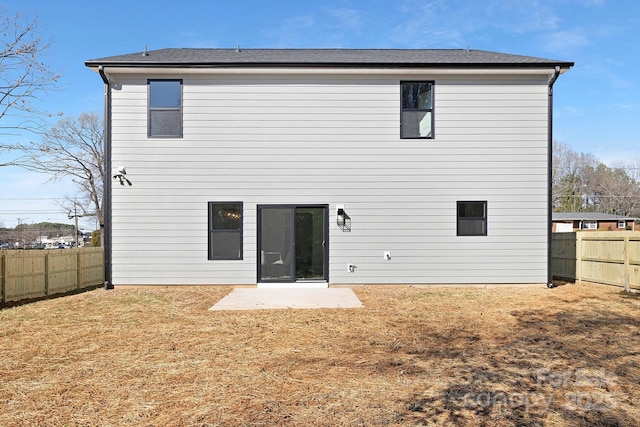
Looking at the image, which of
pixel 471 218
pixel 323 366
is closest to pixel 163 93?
pixel 323 366

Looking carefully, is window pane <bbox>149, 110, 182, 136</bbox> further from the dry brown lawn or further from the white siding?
the dry brown lawn

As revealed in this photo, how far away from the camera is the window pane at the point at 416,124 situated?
9234 millimetres

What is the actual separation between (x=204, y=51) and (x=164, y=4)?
213 centimetres

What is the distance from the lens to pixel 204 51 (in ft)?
35.4

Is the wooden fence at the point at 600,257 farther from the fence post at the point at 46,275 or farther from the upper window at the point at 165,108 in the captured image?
the fence post at the point at 46,275

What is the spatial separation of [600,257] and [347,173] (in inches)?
270

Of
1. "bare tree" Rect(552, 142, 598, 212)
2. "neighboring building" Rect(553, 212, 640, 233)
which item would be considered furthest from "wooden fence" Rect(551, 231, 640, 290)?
"bare tree" Rect(552, 142, 598, 212)

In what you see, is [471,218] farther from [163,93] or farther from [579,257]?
[163,93]

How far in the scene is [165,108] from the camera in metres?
9.09

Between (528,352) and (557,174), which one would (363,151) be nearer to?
(528,352)

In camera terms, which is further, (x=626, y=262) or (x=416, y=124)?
(x=416, y=124)

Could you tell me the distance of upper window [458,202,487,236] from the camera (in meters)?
9.20

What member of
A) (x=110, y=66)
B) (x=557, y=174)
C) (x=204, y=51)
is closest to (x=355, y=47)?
(x=204, y=51)

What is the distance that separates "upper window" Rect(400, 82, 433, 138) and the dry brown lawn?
4383 millimetres
